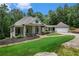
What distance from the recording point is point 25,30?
5.91m

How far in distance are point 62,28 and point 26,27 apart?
1.80ft

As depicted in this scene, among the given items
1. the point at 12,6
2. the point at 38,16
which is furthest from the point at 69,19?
the point at 12,6

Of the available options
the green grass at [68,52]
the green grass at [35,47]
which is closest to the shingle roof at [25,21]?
the green grass at [35,47]

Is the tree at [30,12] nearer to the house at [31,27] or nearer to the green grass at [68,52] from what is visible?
the house at [31,27]

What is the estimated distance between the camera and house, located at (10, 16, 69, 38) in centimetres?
587

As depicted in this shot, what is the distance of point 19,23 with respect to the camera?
19.3 feet

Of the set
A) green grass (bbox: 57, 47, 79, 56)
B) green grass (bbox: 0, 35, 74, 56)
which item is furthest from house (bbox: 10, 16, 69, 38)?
green grass (bbox: 57, 47, 79, 56)

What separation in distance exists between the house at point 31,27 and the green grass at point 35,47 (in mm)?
138

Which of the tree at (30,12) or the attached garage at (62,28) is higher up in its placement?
the tree at (30,12)

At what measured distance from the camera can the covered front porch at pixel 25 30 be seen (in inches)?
231

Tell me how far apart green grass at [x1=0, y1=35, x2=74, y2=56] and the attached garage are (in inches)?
3.6

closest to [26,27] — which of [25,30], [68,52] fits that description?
[25,30]

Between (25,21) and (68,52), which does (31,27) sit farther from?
(68,52)

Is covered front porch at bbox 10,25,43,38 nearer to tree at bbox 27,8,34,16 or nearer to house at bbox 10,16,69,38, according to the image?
house at bbox 10,16,69,38
